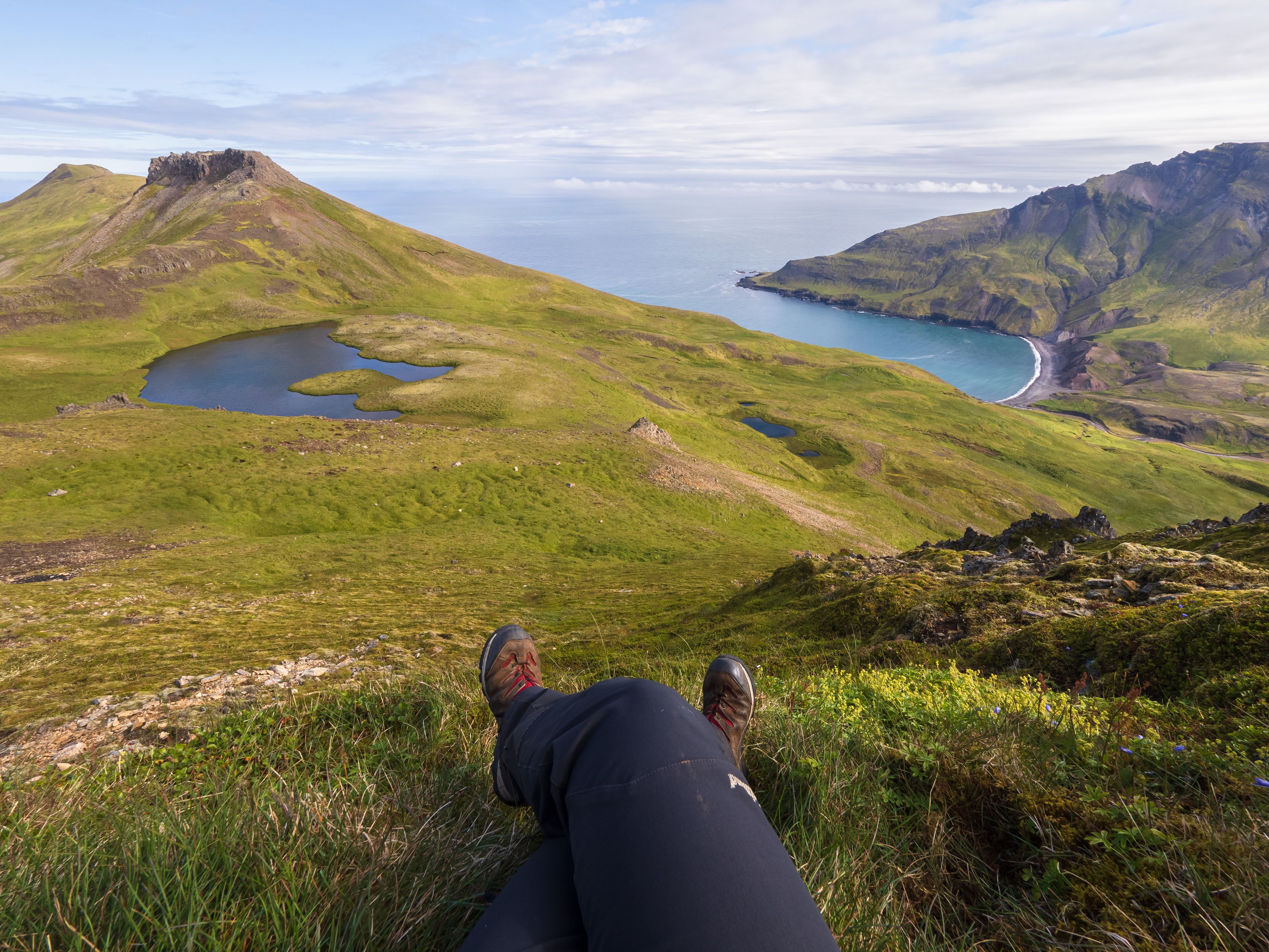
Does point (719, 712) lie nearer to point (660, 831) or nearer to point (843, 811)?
point (843, 811)

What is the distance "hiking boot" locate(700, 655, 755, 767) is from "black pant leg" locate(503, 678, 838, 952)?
0.92 metres

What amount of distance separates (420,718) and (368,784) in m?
1.80

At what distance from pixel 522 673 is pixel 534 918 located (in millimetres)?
3011

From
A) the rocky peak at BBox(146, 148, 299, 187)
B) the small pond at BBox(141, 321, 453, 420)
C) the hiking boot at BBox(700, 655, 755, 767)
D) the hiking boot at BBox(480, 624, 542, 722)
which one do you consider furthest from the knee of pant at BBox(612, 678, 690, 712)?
the rocky peak at BBox(146, 148, 299, 187)

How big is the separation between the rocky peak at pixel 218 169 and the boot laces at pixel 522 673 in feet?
607

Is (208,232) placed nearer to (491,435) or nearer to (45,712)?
(491,435)

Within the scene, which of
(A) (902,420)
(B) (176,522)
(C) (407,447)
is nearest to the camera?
(B) (176,522)

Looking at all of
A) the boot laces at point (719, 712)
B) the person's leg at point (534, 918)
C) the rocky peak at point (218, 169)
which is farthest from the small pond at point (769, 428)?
the rocky peak at point (218, 169)

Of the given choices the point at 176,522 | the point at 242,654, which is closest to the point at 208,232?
the point at 176,522

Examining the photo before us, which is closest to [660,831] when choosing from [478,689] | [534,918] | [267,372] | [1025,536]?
[534,918]

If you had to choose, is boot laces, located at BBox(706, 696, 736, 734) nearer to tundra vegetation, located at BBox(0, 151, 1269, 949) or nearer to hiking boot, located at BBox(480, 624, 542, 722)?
tundra vegetation, located at BBox(0, 151, 1269, 949)

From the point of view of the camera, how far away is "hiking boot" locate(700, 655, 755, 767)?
4488 mm

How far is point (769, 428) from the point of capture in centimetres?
8356

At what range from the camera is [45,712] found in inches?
334
